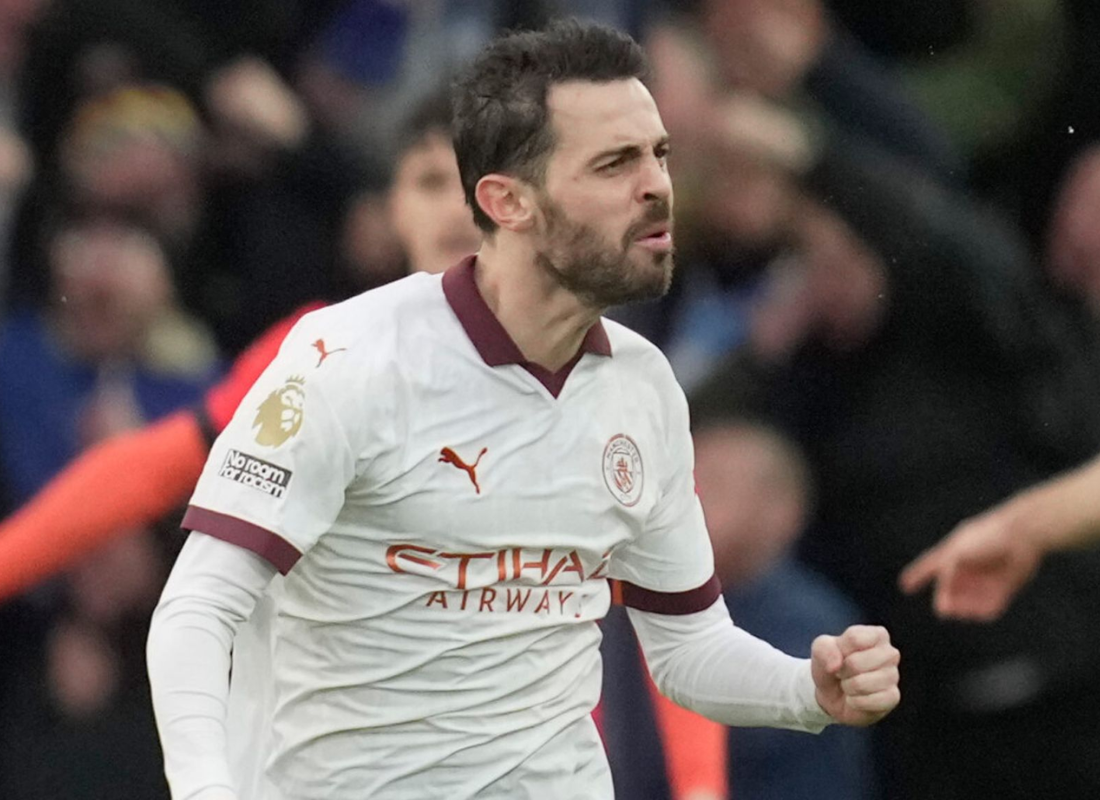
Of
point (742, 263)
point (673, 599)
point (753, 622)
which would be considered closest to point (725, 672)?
point (673, 599)

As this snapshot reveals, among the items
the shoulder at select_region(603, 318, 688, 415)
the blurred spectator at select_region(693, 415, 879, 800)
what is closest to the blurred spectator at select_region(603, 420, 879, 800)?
the blurred spectator at select_region(693, 415, 879, 800)

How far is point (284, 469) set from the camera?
1974mm

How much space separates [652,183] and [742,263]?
59.5 inches

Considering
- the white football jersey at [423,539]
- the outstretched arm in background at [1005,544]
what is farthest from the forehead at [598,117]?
the outstretched arm in background at [1005,544]

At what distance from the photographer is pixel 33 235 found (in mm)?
3631

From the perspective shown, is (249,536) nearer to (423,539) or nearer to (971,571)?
(423,539)

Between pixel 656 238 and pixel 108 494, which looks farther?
pixel 108 494

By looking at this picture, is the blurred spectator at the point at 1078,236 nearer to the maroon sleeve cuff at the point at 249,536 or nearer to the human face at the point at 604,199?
the human face at the point at 604,199

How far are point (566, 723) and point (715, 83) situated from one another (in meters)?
1.82

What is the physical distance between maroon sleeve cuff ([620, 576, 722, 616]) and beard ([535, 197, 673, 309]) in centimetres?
42

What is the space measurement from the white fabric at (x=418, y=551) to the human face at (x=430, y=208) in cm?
120

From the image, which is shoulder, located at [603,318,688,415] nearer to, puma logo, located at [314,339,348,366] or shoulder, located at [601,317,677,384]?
shoulder, located at [601,317,677,384]

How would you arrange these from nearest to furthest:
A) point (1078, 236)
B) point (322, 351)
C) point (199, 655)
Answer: point (199, 655) → point (322, 351) → point (1078, 236)

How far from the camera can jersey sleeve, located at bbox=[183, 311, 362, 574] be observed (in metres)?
1.97
